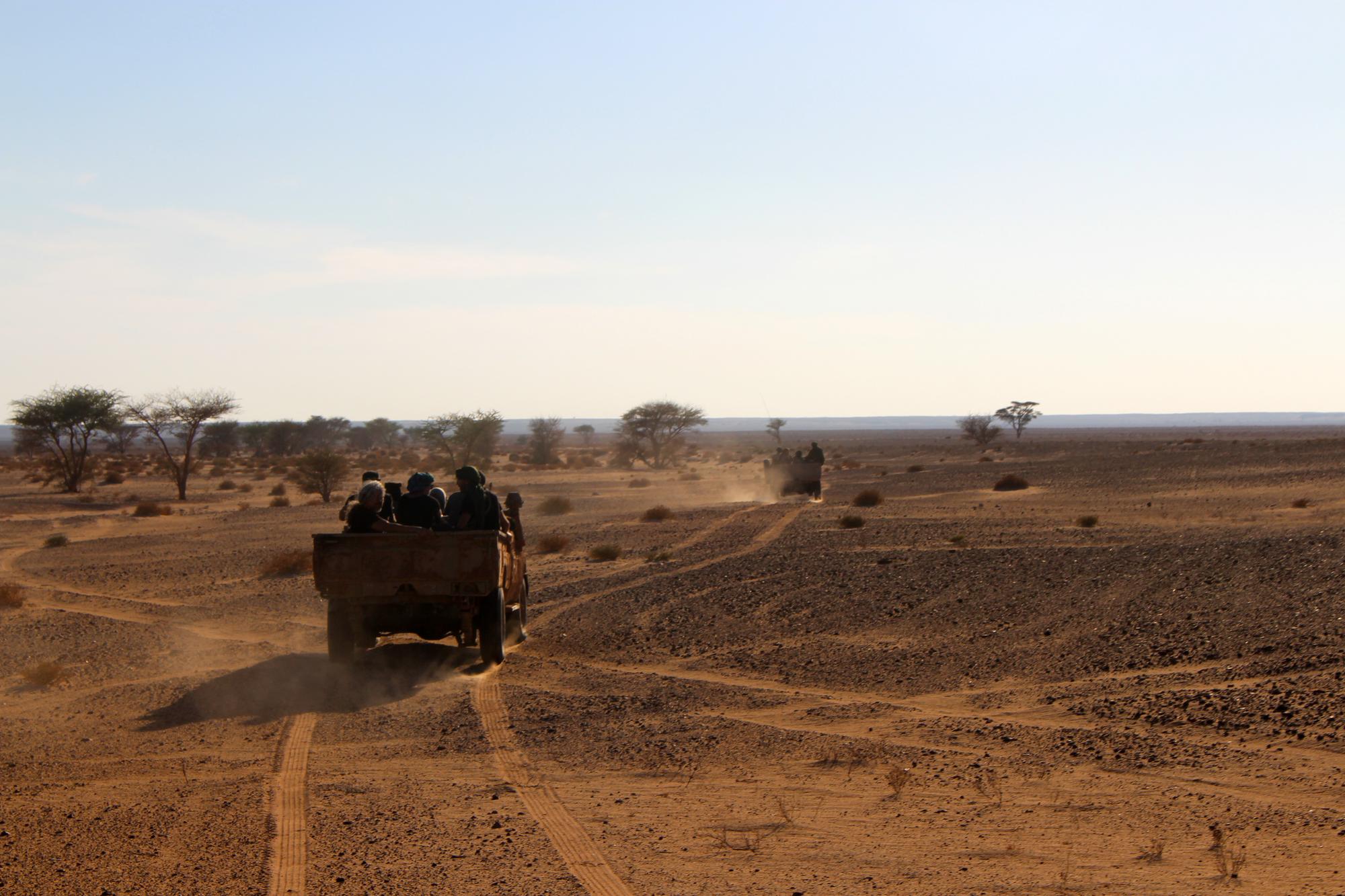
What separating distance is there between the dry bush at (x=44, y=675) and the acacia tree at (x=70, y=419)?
46662 millimetres

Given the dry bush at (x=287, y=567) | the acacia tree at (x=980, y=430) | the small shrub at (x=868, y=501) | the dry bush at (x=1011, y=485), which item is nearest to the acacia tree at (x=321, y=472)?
the small shrub at (x=868, y=501)

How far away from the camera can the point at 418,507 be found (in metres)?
12.6

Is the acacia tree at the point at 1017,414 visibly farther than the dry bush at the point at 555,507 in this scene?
Yes

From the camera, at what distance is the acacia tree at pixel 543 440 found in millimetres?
76312

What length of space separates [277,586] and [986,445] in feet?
285

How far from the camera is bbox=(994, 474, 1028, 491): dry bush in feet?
132

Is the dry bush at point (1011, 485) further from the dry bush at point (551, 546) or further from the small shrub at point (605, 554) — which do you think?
the small shrub at point (605, 554)

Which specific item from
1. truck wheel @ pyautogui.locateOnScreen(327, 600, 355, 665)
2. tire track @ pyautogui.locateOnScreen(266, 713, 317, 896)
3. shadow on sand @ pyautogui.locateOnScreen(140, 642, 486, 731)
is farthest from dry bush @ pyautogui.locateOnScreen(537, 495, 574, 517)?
tire track @ pyautogui.locateOnScreen(266, 713, 317, 896)

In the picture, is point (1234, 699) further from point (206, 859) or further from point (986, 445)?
point (986, 445)

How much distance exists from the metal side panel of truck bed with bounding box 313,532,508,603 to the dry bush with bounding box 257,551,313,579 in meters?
10.3

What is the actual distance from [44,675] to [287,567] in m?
9.94

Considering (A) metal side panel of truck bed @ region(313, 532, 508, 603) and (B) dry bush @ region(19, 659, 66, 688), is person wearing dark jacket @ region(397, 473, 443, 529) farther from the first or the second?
(B) dry bush @ region(19, 659, 66, 688)

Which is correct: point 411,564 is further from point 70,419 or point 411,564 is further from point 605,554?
point 70,419

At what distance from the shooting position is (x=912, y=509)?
32.2 m
